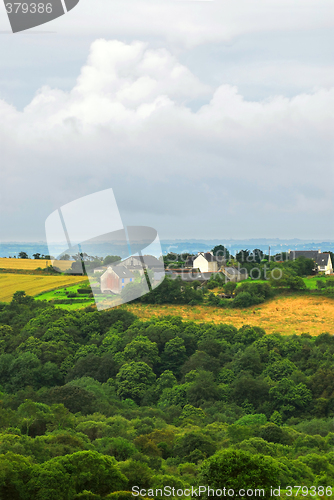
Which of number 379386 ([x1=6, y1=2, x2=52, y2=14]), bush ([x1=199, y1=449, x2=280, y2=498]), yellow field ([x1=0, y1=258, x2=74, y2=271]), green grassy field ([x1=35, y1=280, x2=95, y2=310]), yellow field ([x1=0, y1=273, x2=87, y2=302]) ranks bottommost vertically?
bush ([x1=199, y1=449, x2=280, y2=498])

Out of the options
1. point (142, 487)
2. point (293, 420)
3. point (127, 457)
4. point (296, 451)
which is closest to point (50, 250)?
point (142, 487)

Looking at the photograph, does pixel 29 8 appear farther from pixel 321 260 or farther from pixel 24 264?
pixel 321 260

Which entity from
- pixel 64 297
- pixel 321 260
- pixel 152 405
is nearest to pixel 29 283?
pixel 64 297

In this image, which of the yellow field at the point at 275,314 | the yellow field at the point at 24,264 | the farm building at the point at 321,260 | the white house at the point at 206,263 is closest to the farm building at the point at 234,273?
the white house at the point at 206,263

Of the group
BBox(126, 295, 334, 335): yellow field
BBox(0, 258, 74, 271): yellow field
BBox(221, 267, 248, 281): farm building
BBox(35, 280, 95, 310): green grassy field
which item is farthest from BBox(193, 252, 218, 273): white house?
BBox(0, 258, 74, 271): yellow field

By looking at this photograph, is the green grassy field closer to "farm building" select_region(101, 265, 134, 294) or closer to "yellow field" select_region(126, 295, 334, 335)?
"yellow field" select_region(126, 295, 334, 335)

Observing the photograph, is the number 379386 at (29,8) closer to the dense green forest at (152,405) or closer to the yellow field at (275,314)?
the dense green forest at (152,405)

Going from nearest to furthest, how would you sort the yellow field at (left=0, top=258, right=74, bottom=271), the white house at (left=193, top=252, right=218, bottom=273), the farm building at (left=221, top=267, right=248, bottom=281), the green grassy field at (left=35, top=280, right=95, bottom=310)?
the yellow field at (left=0, top=258, right=74, bottom=271) → the green grassy field at (left=35, top=280, right=95, bottom=310) → the farm building at (left=221, top=267, right=248, bottom=281) → the white house at (left=193, top=252, right=218, bottom=273)
